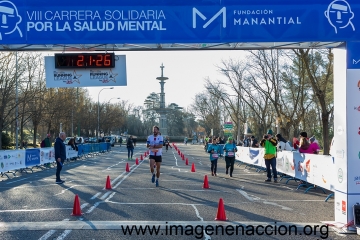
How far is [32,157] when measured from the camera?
2462 cm

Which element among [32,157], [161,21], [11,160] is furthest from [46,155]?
[161,21]

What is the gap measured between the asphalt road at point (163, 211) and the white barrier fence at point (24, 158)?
171 inches

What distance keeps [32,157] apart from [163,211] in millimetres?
15820

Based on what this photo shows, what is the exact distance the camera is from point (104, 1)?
9867 mm

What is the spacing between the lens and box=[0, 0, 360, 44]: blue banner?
9.78 meters

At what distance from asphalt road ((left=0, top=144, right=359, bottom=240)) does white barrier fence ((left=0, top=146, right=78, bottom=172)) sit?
433 centimetres

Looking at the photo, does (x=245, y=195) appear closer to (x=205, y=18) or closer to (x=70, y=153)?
(x=205, y=18)

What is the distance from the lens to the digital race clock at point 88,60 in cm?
1170

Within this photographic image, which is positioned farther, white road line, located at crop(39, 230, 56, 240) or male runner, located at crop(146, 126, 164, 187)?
male runner, located at crop(146, 126, 164, 187)

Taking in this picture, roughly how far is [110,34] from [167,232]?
14.1ft

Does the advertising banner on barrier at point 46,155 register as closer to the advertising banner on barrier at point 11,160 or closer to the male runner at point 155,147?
the advertising banner on barrier at point 11,160

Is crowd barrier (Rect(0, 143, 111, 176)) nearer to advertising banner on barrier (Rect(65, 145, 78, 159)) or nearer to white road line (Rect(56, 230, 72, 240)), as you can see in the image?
advertising banner on barrier (Rect(65, 145, 78, 159))

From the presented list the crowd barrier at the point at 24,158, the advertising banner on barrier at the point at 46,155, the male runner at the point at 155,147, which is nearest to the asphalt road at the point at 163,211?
the male runner at the point at 155,147

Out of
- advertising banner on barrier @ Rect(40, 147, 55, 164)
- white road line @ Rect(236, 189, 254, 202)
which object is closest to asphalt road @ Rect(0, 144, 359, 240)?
white road line @ Rect(236, 189, 254, 202)
